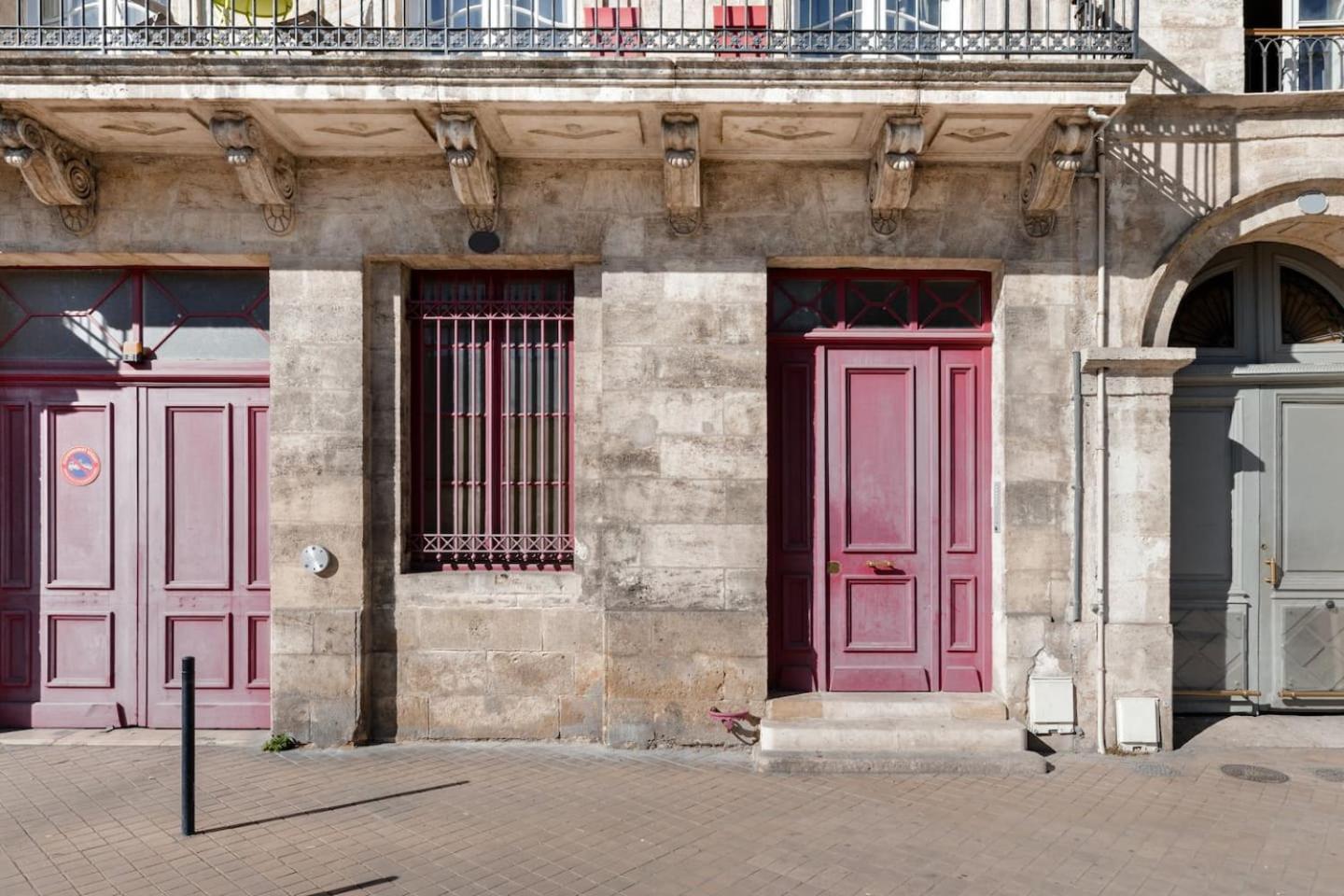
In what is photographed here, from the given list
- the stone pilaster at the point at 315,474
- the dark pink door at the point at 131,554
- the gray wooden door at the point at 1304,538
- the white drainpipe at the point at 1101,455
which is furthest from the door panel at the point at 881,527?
the dark pink door at the point at 131,554

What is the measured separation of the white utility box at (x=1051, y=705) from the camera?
6.42 metres

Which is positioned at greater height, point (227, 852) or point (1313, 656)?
point (1313, 656)

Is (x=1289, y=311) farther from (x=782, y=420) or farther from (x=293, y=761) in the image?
(x=293, y=761)

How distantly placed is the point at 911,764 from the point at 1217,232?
4.66 metres

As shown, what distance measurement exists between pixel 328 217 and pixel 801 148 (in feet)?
12.1

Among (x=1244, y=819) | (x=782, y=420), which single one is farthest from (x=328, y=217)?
(x=1244, y=819)

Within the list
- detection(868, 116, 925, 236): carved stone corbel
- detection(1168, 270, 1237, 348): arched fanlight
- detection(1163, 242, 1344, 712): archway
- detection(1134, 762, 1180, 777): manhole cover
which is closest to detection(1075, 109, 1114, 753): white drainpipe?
detection(1134, 762, 1180, 777): manhole cover

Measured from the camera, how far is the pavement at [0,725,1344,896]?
4457 mm

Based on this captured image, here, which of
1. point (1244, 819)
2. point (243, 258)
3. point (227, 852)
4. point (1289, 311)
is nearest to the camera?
point (227, 852)

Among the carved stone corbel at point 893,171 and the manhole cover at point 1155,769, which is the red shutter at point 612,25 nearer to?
the carved stone corbel at point 893,171

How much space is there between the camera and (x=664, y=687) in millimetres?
6480

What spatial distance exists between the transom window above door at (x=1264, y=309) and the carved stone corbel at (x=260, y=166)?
23.7 feet

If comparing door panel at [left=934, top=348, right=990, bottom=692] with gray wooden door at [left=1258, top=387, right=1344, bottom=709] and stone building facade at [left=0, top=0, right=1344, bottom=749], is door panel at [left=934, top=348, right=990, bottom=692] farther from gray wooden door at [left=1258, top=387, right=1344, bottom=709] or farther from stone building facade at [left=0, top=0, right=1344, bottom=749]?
gray wooden door at [left=1258, top=387, right=1344, bottom=709]

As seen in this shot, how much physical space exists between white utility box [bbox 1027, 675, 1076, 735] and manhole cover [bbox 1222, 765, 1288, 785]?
105 cm
